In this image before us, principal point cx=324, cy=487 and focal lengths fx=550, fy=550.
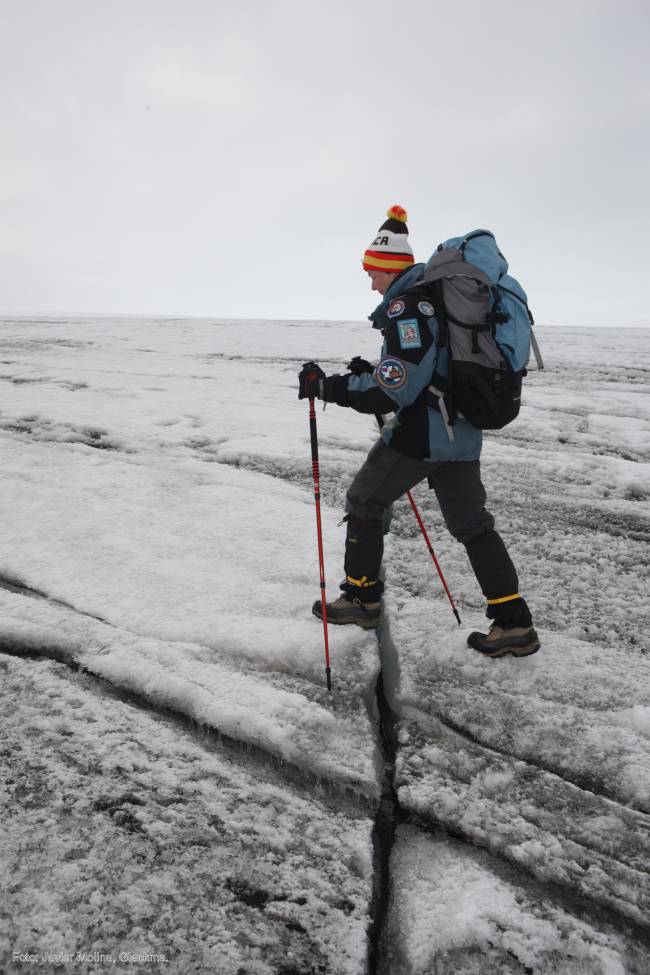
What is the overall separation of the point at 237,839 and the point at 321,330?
1608 cm

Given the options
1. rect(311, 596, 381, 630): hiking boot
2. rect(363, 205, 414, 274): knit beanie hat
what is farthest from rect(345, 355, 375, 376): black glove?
rect(311, 596, 381, 630): hiking boot

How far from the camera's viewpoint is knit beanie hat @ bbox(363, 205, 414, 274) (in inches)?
114

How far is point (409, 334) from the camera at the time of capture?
8.21 ft

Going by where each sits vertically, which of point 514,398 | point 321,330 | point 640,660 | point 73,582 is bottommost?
point 640,660

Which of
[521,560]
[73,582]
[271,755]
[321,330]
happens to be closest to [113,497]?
[73,582]

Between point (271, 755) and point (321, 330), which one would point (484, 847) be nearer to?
point (271, 755)

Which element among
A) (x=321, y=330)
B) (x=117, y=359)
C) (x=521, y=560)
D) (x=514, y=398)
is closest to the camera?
(x=514, y=398)

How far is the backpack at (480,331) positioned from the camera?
2504mm

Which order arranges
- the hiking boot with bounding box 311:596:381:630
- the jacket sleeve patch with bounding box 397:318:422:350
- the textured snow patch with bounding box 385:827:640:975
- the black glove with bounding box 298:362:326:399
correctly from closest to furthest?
1. the textured snow patch with bounding box 385:827:640:975
2. the jacket sleeve patch with bounding box 397:318:422:350
3. the black glove with bounding box 298:362:326:399
4. the hiking boot with bounding box 311:596:381:630

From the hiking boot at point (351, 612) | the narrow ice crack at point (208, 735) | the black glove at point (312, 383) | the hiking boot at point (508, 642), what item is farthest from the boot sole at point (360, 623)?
the black glove at point (312, 383)

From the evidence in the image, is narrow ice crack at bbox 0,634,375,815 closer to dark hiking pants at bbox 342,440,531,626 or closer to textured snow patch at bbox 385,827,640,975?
textured snow patch at bbox 385,827,640,975

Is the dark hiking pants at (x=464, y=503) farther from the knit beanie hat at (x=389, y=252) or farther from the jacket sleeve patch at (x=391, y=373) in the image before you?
the knit beanie hat at (x=389, y=252)

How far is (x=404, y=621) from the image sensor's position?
3.12 m

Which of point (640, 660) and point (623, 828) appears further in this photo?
point (640, 660)
